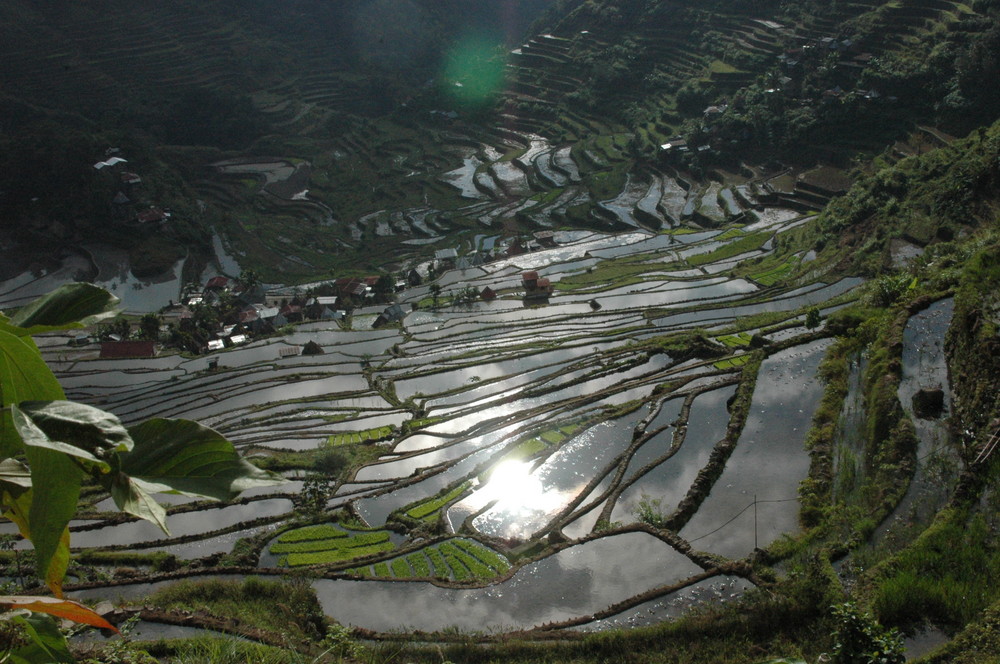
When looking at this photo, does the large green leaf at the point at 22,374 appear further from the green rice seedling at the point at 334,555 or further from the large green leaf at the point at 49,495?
the green rice seedling at the point at 334,555

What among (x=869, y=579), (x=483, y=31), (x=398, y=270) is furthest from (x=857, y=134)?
(x=483, y=31)

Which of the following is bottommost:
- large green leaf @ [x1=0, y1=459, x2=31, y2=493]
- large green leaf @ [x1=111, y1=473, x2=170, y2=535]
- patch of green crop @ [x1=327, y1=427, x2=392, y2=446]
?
patch of green crop @ [x1=327, y1=427, x2=392, y2=446]

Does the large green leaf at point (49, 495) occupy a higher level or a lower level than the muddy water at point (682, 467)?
higher

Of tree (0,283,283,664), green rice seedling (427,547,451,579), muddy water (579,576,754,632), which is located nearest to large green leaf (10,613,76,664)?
tree (0,283,283,664)

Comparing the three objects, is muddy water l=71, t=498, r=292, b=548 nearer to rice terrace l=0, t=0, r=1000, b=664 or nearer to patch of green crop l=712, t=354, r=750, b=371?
rice terrace l=0, t=0, r=1000, b=664

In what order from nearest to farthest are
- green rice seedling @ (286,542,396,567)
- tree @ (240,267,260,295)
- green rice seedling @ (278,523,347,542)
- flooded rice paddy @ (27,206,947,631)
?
flooded rice paddy @ (27,206,947,631) → green rice seedling @ (286,542,396,567) → green rice seedling @ (278,523,347,542) → tree @ (240,267,260,295)

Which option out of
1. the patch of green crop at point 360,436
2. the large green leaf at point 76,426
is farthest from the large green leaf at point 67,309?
the patch of green crop at point 360,436
